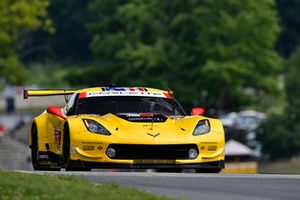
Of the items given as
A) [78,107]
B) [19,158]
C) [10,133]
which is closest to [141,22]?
[10,133]

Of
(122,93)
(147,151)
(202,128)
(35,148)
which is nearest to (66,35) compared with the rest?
(35,148)

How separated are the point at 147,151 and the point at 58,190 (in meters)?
4.57

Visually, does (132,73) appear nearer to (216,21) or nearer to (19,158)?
(216,21)

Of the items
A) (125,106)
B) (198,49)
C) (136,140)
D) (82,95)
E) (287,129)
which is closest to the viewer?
(136,140)

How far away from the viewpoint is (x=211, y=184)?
1550 centimetres

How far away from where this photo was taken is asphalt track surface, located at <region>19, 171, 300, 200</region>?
559 inches

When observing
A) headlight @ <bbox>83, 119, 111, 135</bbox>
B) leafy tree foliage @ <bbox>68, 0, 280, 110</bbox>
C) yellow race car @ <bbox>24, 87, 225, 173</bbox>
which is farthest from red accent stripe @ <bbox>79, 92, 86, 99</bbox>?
leafy tree foliage @ <bbox>68, 0, 280, 110</bbox>

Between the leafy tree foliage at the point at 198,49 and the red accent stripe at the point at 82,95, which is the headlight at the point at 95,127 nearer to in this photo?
the red accent stripe at the point at 82,95

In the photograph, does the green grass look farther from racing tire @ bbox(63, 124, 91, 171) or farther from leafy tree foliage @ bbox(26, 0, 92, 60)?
leafy tree foliage @ bbox(26, 0, 92, 60)

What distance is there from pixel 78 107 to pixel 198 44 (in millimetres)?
55577

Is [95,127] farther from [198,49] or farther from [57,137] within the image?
[198,49]

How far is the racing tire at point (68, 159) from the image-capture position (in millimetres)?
18266

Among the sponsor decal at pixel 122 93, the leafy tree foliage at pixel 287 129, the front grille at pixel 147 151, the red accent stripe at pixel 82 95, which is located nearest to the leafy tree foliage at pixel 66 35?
the leafy tree foliage at pixel 287 129

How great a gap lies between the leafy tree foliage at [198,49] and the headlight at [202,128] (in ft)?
174
